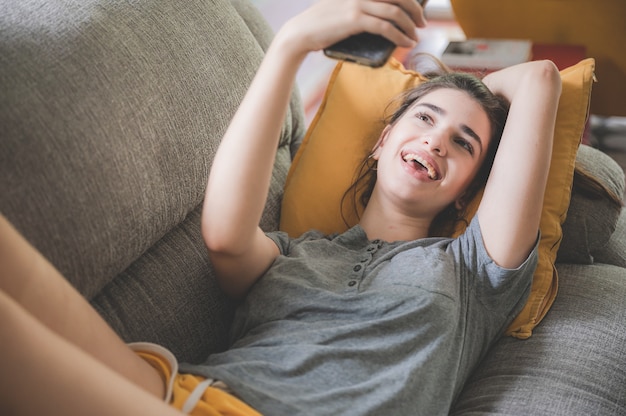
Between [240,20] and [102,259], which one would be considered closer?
[102,259]

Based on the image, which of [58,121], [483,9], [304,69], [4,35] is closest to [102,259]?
[58,121]

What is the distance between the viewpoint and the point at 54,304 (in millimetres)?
907

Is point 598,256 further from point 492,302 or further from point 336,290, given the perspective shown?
point 336,290

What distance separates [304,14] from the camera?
1089 millimetres

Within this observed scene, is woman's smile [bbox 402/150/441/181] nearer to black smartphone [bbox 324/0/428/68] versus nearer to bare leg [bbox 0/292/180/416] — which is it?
black smartphone [bbox 324/0/428/68]

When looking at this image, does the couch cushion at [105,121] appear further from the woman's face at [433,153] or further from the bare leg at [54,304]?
the woman's face at [433,153]

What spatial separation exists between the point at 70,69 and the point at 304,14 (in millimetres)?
373

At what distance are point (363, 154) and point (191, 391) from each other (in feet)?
2.39

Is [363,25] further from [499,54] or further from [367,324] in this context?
[499,54]

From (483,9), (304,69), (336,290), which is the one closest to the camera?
(336,290)

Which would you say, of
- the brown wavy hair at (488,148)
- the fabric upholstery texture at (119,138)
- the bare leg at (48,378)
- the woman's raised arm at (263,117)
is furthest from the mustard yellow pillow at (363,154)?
the bare leg at (48,378)

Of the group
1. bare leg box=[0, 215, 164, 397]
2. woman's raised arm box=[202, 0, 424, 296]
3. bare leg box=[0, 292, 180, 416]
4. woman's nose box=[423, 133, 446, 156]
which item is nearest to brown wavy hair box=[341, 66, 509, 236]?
woman's nose box=[423, 133, 446, 156]

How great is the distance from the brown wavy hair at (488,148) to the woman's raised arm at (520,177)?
0.24 feet

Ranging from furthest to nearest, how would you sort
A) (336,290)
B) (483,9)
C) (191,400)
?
(483,9) < (336,290) < (191,400)
